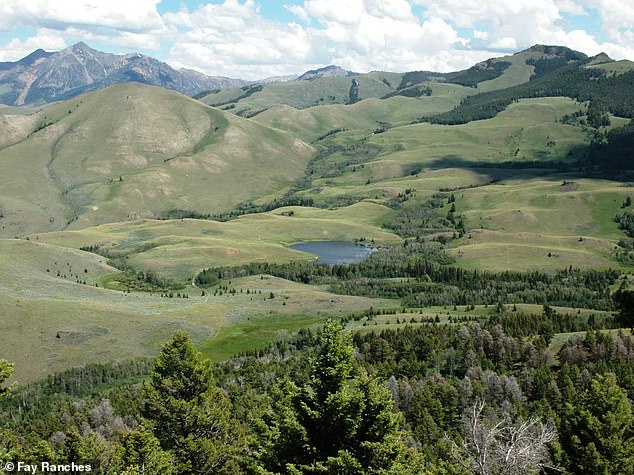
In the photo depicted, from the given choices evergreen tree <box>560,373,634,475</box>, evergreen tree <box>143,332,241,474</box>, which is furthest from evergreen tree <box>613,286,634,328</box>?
Result: evergreen tree <box>143,332,241,474</box>

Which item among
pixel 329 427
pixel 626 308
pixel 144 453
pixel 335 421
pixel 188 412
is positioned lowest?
pixel 144 453

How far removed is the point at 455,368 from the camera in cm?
14700

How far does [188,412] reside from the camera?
42.4 metres

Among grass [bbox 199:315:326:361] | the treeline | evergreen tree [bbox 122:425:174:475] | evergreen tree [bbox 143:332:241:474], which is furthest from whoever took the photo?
grass [bbox 199:315:326:361]

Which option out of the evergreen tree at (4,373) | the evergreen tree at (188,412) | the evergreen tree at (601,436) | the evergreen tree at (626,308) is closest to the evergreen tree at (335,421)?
the evergreen tree at (4,373)

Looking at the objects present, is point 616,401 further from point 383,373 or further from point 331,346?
point 383,373

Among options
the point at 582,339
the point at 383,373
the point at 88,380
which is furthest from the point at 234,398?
the point at 582,339

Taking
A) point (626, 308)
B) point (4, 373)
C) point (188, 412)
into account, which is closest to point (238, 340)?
point (188, 412)

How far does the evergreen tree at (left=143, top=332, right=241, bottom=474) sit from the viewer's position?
137 ft

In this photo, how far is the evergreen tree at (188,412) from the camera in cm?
4175

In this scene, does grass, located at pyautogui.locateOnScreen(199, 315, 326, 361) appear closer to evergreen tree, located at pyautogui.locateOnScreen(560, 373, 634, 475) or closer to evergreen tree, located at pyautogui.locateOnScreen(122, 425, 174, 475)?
evergreen tree, located at pyautogui.locateOnScreen(560, 373, 634, 475)

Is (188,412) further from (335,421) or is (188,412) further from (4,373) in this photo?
(335,421)

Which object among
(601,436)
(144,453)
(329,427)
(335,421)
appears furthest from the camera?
(601,436)

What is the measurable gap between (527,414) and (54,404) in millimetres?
95676
